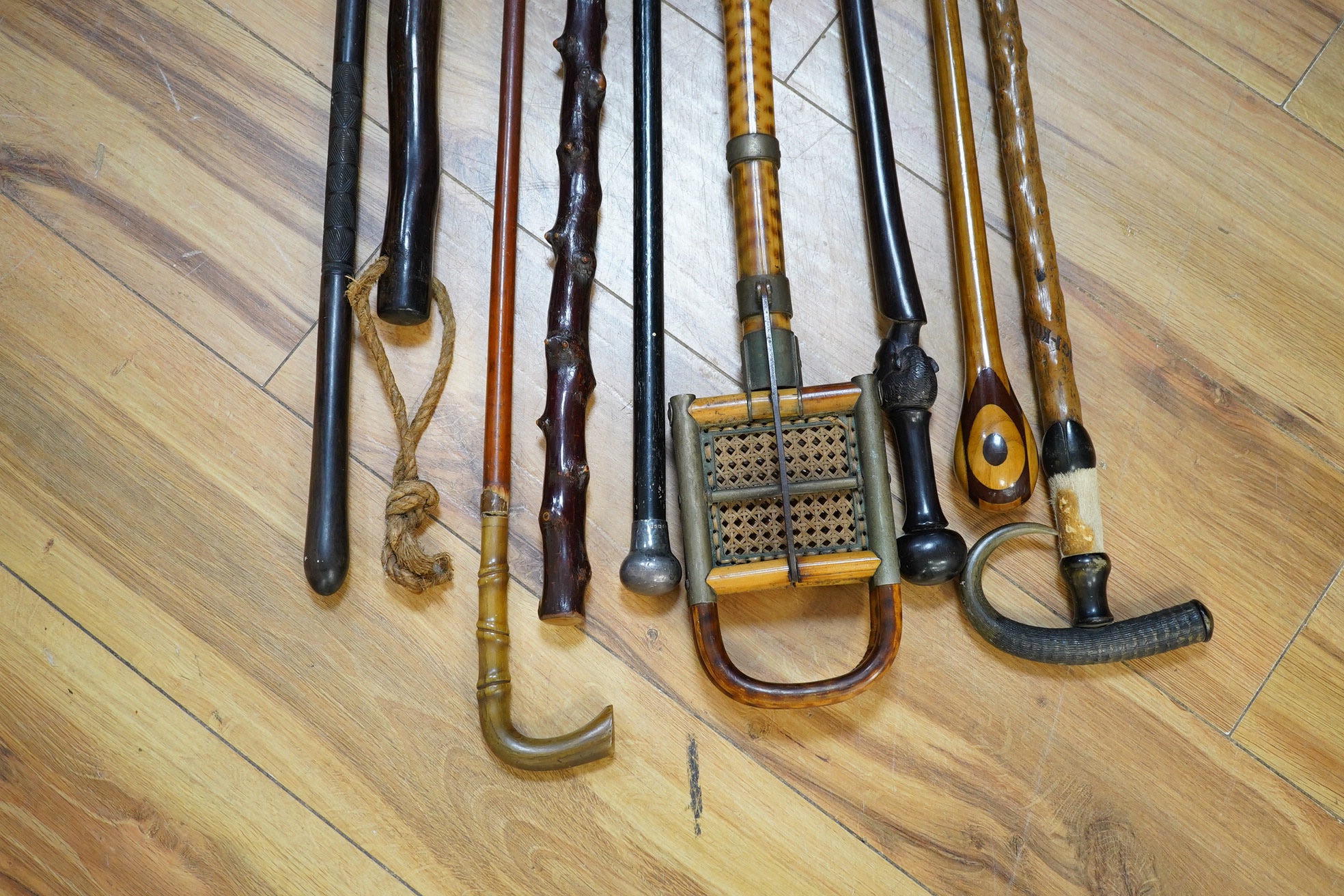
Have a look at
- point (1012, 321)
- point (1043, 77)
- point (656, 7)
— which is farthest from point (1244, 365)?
point (656, 7)

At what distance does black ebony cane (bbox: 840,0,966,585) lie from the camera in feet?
3.83

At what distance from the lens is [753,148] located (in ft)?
4.01

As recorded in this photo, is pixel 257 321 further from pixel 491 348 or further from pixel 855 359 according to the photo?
pixel 855 359

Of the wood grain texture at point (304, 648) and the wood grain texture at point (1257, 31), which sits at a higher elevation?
the wood grain texture at point (1257, 31)

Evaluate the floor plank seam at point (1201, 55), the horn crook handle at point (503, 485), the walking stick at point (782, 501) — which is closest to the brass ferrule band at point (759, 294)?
the walking stick at point (782, 501)

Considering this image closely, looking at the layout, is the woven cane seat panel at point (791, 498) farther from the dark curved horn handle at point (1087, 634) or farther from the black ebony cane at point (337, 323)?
the black ebony cane at point (337, 323)

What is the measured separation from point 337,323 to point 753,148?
2.09ft

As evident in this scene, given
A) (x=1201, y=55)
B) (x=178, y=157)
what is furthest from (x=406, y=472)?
(x=1201, y=55)

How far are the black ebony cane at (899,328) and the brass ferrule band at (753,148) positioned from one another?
151 mm

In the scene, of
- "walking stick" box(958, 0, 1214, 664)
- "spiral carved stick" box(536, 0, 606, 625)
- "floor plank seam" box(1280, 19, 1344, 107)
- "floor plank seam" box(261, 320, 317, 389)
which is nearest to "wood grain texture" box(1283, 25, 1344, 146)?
"floor plank seam" box(1280, 19, 1344, 107)

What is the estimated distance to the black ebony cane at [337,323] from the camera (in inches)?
46.9

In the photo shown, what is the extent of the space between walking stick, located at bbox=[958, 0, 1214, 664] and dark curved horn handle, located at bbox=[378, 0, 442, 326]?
0.86 meters

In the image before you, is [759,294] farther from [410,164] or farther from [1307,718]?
[1307,718]

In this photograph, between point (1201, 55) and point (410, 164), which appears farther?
point (1201, 55)
